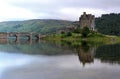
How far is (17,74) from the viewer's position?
3384 centimetres

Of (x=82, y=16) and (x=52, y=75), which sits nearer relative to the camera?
(x=52, y=75)

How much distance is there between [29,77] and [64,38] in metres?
144

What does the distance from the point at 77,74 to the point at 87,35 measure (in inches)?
5256

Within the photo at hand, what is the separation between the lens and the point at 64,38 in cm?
17538

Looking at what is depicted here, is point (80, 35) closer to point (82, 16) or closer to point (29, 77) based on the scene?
point (82, 16)

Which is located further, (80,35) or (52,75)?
(80,35)

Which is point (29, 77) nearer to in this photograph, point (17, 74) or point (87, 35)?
point (17, 74)

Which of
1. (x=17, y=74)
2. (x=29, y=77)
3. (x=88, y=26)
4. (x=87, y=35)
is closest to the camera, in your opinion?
(x=29, y=77)

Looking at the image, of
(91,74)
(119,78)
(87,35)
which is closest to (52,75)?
(91,74)

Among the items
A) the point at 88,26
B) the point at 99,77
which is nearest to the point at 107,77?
the point at 99,77

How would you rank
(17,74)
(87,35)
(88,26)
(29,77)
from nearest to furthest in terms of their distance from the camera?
(29,77)
(17,74)
(87,35)
(88,26)

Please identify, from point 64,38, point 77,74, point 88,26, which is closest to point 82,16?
point 88,26

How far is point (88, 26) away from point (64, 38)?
19.3 m

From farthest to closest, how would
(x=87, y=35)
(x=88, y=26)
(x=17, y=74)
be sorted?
(x=88, y=26), (x=87, y=35), (x=17, y=74)
